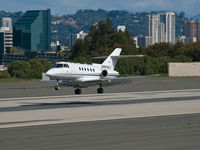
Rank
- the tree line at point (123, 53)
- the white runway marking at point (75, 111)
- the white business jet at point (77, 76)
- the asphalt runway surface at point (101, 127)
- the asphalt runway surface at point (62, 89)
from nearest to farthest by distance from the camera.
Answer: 1. the asphalt runway surface at point (101, 127)
2. the white runway marking at point (75, 111)
3. the white business jet at point (77, 76)
4. the asphalt runway surface at point (62, 89)
5. the tree line at point (123, 53)

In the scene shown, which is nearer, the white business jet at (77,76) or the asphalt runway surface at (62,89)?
the white business jet at (77,76)

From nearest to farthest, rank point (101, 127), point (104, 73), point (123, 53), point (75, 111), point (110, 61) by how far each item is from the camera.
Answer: point (101, 127), point (75, 111), point (104, 73), point (110, 61), point (123, 53)

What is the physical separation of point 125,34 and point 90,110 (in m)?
146

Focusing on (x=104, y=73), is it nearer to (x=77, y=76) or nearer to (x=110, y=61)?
(x=110, y=61)

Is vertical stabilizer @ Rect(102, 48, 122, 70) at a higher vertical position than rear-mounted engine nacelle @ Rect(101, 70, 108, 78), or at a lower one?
higher

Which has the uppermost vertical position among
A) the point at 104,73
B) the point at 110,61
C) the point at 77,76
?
the point at 110,61

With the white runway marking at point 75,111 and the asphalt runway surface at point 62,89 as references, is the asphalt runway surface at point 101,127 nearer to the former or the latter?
the white runway marking at point 75,111

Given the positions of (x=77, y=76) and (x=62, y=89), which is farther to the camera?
(x=62, y=89)

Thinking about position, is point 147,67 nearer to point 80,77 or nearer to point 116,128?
point 80,77

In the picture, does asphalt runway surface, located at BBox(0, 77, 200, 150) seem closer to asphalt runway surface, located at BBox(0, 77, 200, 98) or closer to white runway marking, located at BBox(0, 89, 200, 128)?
white runway marking, located at BBox(0, 89, 200, 128)

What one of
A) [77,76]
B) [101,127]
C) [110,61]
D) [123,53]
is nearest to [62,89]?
[110,61]

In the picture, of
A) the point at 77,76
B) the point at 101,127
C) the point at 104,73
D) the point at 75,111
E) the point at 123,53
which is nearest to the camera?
the point at 101,127

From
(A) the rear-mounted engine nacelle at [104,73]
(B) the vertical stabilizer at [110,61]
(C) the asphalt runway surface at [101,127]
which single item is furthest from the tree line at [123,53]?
(C) the asphalt runway surface at [101,127]

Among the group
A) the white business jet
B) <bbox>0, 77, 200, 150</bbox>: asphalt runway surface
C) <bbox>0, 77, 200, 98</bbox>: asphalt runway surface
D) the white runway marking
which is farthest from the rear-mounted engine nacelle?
<bbox>0, 77, 200, 150</bbox>: asphalt runway surface
